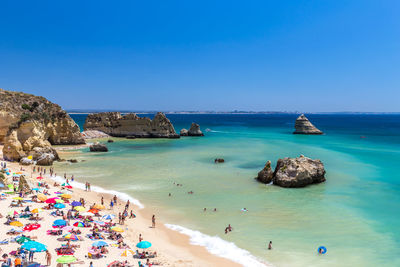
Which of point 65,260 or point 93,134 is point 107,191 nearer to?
point 65,260

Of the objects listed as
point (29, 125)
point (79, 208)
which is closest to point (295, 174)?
point (79, 208)

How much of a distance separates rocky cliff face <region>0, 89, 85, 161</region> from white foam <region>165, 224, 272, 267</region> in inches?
1384

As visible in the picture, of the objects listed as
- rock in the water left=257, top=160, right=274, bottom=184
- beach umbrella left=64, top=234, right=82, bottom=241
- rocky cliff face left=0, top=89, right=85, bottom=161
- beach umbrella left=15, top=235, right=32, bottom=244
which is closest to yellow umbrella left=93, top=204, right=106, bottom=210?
beach umbrella left=64, top=234, right=82, bottom=241

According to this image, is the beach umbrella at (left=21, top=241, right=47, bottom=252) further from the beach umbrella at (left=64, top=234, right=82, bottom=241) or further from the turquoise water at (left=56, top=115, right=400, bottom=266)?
the turquoise water at (left=56, top=115, right=400, bottom=266)

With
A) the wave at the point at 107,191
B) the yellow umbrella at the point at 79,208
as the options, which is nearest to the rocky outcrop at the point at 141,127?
the wave at the point at 107,191

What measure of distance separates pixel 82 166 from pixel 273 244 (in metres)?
32.4

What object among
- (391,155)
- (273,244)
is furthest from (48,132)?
(391,155)

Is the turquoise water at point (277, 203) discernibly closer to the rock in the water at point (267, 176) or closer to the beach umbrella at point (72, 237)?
the rock in the water at point (267, 176)

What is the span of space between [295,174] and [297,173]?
0.80ft

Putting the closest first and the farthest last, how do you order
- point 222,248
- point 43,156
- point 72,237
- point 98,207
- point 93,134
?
point 72,237, point 222,248, point 98,207, point 43,156, point 93,134

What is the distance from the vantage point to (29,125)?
160 ft

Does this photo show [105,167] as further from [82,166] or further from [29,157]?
[29,157]

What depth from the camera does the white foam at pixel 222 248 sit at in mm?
17375

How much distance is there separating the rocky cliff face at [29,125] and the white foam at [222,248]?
3517 cm
